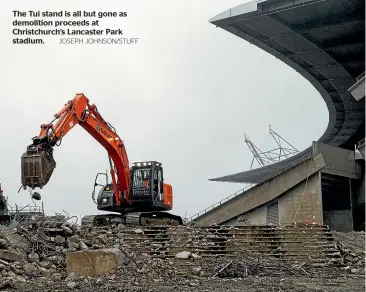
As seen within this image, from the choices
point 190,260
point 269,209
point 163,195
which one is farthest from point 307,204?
point 190,260

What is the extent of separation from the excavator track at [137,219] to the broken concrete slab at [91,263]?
7.04m

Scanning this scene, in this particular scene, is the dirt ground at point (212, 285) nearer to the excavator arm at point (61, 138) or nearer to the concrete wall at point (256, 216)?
the excavator arm at point (61, 138)

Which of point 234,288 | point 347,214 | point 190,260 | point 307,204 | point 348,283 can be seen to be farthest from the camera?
point 347,214

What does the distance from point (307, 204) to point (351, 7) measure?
11554 millimetres

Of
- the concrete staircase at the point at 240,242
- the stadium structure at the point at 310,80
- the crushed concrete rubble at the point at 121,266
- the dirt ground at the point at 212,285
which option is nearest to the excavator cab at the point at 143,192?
the concrete staircase at the point at 240,242

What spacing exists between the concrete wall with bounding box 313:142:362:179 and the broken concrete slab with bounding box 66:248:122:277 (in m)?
23.3

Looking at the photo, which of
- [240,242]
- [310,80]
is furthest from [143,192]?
[310,80]

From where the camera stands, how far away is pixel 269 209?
33781 mm

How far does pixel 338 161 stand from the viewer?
3325 centimetres

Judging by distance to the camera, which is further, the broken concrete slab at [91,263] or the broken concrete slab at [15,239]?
→ the broken concrete slab at [15,239]

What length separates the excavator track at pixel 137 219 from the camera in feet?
58.8

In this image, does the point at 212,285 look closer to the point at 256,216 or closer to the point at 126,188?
the point at 126,188

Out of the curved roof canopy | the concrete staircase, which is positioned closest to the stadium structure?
the curved roof canopy

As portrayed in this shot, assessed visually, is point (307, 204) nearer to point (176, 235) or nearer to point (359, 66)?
point (359, 66)
